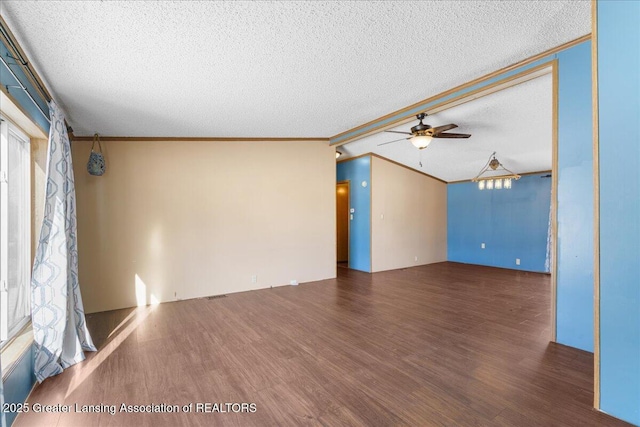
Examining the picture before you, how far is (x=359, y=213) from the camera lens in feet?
22.0

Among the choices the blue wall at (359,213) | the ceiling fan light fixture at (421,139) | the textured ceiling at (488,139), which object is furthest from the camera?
the blue wall at (359,213)

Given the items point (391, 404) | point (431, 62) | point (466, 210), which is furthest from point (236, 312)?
point (466, 210)

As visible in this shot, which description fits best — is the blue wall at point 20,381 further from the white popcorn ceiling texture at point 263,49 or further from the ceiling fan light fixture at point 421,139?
the ceiling fan light fixture at point 421,139

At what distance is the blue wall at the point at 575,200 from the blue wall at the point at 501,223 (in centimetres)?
456

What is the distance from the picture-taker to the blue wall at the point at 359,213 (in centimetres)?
648

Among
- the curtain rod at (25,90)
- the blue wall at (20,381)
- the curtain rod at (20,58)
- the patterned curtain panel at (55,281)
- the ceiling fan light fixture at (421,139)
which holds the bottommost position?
the blue wall at (20,381)

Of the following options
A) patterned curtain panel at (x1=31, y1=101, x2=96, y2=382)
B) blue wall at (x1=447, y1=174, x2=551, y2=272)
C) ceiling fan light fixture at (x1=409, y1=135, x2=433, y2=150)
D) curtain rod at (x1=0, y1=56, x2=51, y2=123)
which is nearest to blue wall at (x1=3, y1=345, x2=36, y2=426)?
patterned curtain panel at (x1=31, y1=101, x2=96, y2=382)

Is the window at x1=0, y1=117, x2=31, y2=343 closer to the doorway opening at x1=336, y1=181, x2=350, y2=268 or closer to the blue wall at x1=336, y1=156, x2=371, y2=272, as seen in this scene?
the blue wall at x1=336, y1=156, x2=371, y2=272

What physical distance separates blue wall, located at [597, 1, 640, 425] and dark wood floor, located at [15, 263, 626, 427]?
0.29 m

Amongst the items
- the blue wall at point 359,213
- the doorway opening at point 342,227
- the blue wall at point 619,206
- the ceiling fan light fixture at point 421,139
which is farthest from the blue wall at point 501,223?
the blue wall at point 619,206

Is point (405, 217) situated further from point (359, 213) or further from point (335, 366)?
point (335, 366)

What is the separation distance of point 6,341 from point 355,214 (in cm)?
573

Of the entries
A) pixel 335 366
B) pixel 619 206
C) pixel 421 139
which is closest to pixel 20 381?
pixel 335 366

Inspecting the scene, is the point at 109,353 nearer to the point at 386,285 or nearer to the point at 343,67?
the point at 343,67
